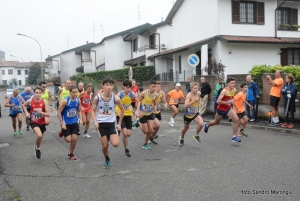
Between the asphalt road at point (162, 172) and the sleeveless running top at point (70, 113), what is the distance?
0.95 m

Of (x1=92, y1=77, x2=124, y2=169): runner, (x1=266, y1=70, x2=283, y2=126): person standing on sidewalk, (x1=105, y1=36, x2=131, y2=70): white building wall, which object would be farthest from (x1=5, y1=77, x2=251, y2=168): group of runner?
(x1=105, y1=36, x2=131, y2=70): white building wall

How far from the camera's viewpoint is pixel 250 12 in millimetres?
21844

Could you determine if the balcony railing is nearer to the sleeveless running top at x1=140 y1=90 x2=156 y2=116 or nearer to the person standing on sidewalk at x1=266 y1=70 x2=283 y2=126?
the person standing on sidewalk at x1=266 y1=70 x2=283 y2=126

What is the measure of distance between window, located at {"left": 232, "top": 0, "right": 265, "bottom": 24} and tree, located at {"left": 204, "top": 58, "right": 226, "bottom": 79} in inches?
133

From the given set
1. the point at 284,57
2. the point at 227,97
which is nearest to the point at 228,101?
the point at 227,97

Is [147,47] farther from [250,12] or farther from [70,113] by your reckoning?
[70,113]

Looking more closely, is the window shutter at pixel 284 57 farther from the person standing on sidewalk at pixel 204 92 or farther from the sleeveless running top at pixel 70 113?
the sleeveless running top at pixel 70 113

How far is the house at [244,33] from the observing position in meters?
20.8

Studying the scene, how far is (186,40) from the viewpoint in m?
25.4

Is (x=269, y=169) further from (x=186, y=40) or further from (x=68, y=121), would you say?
(x=186, y=40)

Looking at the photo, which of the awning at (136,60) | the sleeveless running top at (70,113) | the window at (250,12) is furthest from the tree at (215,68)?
the sleeveless running top at (70,113)

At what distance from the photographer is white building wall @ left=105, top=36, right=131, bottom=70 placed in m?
40.0

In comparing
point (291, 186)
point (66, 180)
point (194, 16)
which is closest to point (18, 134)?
point (66, 180)

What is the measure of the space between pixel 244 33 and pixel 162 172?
17.4 metres
